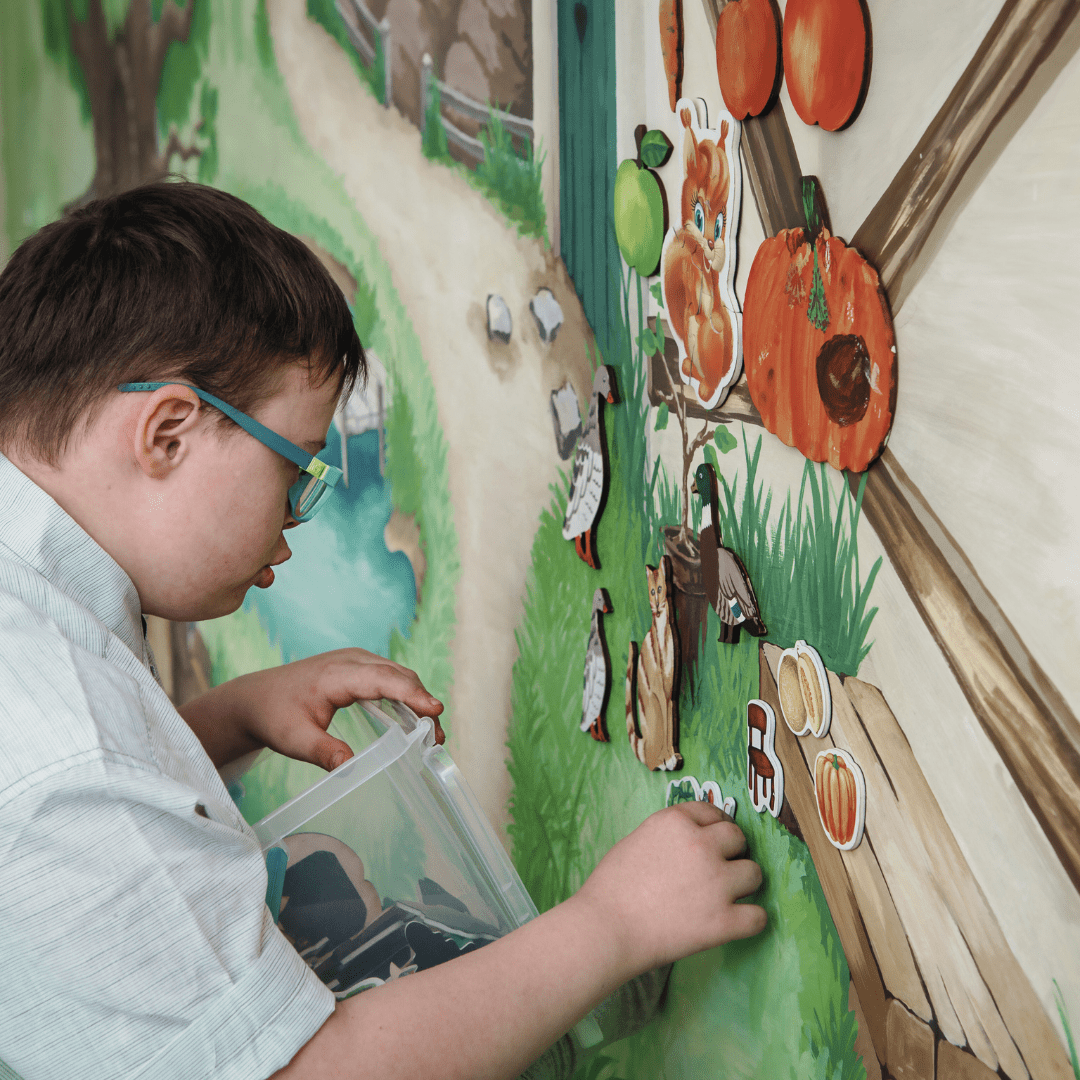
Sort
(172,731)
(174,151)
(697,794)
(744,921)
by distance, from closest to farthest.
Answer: (172,731)
(744,921)
(697,794)
(174,151)

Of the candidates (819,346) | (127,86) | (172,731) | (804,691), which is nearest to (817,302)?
(819,346)

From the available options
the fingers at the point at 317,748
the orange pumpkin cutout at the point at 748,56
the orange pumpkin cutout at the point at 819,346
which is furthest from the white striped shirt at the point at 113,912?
the orange pumpkin cutout at the point at 748,56

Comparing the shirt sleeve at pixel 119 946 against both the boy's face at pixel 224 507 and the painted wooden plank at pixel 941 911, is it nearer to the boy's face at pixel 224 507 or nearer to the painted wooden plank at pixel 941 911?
the boy's face at pixel 224 507

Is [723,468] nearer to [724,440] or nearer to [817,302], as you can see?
[724,440]

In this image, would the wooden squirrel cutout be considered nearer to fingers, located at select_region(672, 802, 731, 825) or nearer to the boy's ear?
fingers, located at select_region(672, 802, 731, 825)

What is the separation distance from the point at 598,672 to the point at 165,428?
0.45 meters

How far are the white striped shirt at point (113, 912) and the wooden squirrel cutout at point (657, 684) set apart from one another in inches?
14.6

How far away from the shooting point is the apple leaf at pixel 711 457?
0.69m

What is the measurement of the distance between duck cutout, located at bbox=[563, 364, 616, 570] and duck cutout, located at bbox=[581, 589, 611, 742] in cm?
4

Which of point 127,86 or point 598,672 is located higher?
point 127,86

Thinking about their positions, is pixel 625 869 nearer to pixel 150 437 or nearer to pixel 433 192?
pixel 150 437

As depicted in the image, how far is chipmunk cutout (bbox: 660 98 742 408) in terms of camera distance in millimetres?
634

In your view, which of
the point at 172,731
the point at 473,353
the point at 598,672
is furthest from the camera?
the point at 473,353

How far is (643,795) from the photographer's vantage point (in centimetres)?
82
